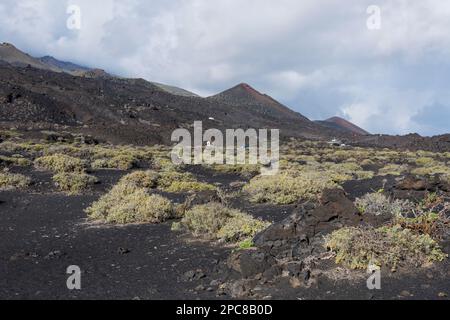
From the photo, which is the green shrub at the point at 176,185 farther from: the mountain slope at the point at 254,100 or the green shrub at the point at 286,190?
the mountain slope at the point at 254,100

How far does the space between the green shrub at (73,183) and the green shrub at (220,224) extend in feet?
22.6

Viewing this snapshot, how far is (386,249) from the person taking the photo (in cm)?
680

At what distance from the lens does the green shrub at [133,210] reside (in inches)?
439

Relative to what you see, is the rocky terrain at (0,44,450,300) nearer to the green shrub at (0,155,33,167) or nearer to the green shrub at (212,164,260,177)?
the green shrub at (0,155,33,167)

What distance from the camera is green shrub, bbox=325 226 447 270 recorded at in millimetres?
6730

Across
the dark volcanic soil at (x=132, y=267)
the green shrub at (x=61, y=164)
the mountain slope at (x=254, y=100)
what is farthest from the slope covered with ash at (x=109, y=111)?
the dark volcanic soil at (x=132, y=267)

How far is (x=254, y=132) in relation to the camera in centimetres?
7606

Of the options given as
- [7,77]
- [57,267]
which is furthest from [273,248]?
[7,77]

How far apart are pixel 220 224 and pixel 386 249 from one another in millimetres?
3614

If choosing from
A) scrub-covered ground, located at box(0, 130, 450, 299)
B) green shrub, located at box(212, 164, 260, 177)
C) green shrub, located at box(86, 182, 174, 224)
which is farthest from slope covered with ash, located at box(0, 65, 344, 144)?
scrub-covered ground, located at box(0, 130, 450, 299)

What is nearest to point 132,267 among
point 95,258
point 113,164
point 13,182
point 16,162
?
point 95,258

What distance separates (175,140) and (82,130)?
10298 millimetres

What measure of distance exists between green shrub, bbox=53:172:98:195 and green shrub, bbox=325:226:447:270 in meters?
10.8
